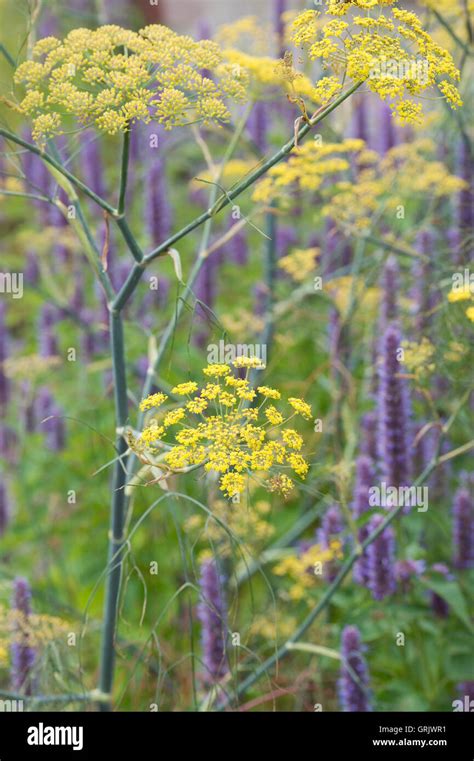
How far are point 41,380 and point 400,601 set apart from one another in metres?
1.51

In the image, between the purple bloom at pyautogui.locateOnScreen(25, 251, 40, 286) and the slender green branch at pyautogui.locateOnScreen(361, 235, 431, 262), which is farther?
the purple bloom at pyautogui.locateOnScreen(25, 251, 40, 286)

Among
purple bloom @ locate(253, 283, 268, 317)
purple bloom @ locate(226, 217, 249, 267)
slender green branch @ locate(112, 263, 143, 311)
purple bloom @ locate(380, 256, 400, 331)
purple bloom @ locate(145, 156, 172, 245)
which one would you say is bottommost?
slender green branch @ locate(112, 263, 143, 311)

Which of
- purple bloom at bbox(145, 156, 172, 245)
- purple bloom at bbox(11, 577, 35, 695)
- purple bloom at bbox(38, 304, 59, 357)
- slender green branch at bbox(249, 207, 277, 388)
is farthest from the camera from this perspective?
purple bloom at bbox(38, 304, 59, 357)

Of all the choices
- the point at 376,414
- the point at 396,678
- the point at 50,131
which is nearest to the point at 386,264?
the point at 376,414

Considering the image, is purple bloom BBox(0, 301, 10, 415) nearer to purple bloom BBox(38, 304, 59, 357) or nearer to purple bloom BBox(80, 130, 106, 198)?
purple bloom BBox(38, 304, 59, 357)

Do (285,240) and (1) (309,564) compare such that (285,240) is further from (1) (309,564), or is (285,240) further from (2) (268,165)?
(2) (268,165)

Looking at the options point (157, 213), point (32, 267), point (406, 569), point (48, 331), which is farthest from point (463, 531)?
point (32, 267)

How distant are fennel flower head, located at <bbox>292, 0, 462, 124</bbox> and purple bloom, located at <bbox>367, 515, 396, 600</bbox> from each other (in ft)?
3.57

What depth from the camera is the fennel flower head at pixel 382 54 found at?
1477 mm

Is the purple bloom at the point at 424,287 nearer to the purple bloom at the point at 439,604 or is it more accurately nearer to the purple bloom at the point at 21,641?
the purple bloom at the point at 439,604

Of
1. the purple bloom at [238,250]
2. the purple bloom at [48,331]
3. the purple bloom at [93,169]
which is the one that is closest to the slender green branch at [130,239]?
the purple bloom at [48,331]

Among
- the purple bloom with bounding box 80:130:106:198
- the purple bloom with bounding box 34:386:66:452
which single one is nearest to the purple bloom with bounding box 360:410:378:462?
the purple bloom with bounding box 34:386:66:452

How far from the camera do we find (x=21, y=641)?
2.11 meters

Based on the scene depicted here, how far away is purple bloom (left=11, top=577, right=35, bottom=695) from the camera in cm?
209
